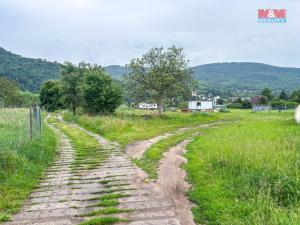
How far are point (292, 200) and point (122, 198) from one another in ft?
9.57

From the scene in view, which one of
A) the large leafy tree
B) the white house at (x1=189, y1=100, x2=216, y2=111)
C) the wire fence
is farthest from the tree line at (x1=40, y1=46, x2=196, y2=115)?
the white house at (x1=189, y1=100, x2=216, y2=111)

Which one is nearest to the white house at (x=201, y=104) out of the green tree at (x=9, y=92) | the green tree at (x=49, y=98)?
the green tree at (x=49, y=98)

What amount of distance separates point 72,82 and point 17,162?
29.1 meters

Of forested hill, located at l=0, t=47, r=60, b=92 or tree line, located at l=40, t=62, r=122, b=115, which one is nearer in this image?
tree line, located at l=40, t=62, r=122, b=115

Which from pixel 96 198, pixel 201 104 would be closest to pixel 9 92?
pixel 201 104

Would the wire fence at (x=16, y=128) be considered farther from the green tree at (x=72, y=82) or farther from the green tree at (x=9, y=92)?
the green tree at (x=9, y=92)

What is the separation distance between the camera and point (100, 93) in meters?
32.5

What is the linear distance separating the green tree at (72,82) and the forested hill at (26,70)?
156 ft

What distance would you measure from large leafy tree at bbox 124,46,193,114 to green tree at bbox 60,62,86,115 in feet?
18.9

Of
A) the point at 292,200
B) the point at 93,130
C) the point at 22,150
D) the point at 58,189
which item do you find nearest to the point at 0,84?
the point at 93,130

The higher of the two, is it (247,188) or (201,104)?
(201,104)

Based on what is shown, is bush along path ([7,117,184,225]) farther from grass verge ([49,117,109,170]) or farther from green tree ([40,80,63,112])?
green tree ([40,80,63,112])

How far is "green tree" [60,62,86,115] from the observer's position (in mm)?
37031

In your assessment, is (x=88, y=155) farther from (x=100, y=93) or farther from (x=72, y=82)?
(x=72, y=82)
